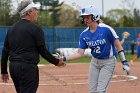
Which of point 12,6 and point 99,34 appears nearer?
point 99,34

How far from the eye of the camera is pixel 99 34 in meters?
9.25

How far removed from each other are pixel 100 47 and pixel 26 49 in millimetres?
2237

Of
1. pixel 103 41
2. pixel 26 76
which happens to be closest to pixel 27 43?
pixel 26 76

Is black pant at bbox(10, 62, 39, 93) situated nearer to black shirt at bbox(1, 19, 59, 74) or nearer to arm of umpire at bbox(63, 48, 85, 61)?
Answer: black shirt at bbox(1, 19, 59, 74)

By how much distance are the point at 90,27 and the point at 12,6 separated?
5052cm

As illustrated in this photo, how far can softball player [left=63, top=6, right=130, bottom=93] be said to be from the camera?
9188mm

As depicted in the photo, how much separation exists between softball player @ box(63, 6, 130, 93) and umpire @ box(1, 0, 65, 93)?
187 centimetres

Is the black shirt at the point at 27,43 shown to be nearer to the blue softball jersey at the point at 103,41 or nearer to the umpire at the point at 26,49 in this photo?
the umpire at the point at 26,49

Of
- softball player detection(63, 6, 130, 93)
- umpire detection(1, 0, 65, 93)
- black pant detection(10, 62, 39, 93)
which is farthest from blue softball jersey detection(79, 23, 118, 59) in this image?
black pant detection(10, 62, 39, 93)

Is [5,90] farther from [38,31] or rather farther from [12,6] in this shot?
[12,6]

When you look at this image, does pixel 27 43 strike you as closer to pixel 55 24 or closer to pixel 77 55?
pixel 77 55

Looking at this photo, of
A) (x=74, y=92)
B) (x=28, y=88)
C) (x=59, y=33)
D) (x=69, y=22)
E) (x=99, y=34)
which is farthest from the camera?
(x=69, y=22)

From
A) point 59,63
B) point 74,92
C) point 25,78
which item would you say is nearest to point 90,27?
point 59,63

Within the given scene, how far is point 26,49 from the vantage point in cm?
737
